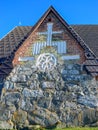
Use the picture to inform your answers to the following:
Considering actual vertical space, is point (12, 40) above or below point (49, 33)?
above

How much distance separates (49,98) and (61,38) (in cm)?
364

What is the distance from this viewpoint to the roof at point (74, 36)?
18939 millimetres

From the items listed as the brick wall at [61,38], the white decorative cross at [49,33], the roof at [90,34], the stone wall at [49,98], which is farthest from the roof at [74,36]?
the stone wall at [49,98]

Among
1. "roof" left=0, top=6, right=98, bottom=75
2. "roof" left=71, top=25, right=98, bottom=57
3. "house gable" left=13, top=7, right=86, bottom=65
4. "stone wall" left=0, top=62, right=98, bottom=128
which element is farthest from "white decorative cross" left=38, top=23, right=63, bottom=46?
"roof" left=71, top=25, right=98, bottom=57

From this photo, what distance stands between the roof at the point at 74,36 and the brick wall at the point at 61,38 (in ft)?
0.56

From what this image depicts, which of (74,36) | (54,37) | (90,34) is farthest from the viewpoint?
(90,34)

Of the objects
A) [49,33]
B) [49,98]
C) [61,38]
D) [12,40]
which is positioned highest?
[12,40]

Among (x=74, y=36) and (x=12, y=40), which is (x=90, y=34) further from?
(x=12, y=40)

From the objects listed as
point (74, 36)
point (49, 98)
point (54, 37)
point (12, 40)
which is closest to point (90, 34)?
point (74, 36)

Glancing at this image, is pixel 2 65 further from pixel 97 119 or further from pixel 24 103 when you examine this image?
pixel 97 119

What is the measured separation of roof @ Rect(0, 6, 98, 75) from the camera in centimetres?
1894

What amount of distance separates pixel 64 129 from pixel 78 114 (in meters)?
1.24

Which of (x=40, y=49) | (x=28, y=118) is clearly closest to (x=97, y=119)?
(x=28, y=118)

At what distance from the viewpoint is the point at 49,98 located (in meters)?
17.8
